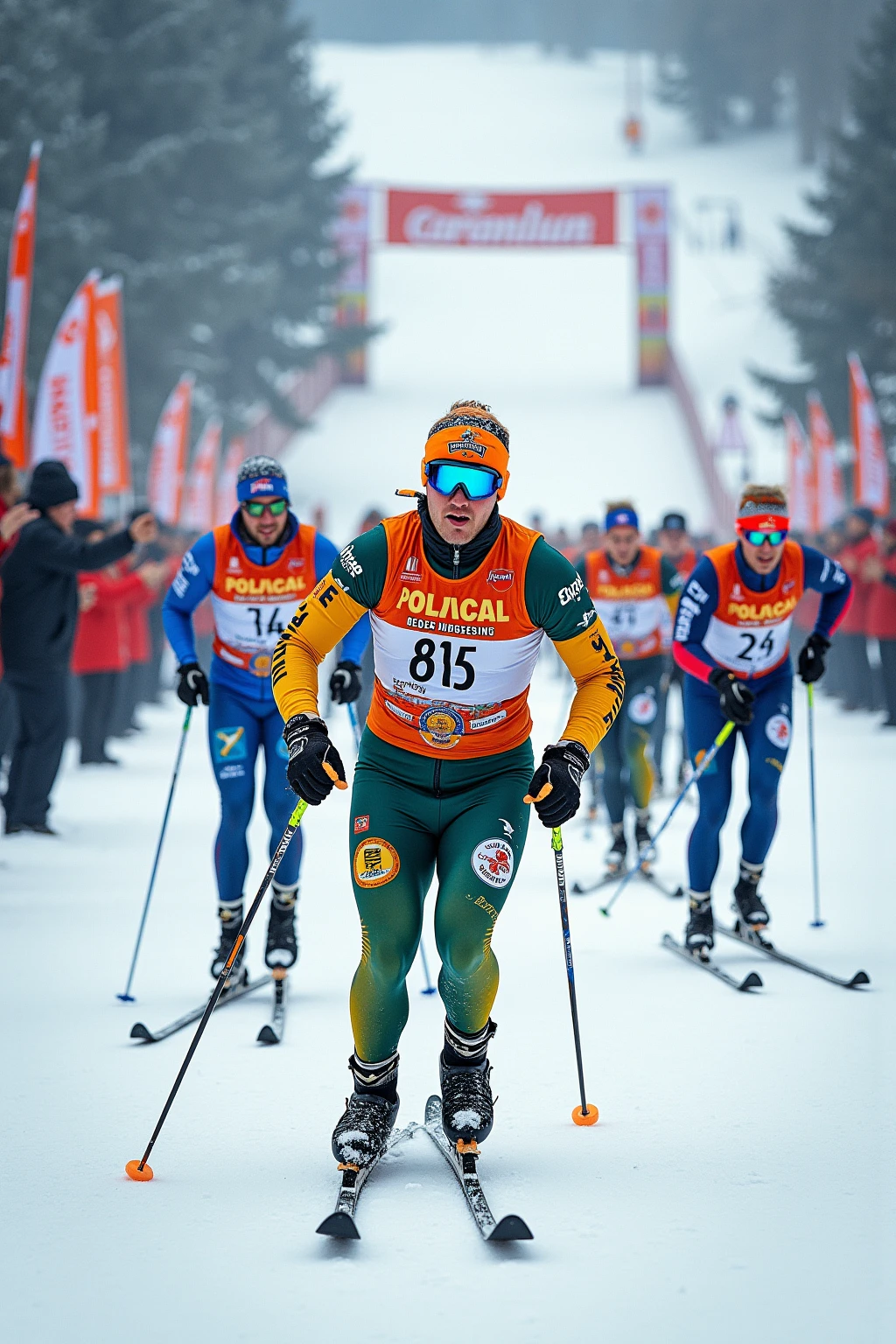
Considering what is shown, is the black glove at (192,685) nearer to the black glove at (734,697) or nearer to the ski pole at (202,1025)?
the ski pole at (202,1025)

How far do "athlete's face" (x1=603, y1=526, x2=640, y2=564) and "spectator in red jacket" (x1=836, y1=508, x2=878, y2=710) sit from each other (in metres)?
6.43

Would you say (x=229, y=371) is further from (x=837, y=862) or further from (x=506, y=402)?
(x=837, y=862)

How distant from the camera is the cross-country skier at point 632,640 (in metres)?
9.09

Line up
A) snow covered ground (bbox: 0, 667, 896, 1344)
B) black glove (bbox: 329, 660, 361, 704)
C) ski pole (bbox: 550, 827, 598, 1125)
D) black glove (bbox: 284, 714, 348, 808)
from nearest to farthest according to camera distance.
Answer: snow covered ground (bbox: 0, 667, 896, 1344)
black glove (bbox: 284, 714, 348, 808)
ski pole (bbox: 550, 827, 598, 1125)
black glove (bbox: 329, 660, 361, 704)

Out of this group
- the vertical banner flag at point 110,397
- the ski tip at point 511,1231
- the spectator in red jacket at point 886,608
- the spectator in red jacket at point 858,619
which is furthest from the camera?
the spectator in red jacket at point 858,619

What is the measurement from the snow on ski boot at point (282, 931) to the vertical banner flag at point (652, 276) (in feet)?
132

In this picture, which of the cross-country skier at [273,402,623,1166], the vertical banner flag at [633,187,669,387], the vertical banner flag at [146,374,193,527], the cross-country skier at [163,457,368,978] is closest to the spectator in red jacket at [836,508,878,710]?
the vertical banner flag at [146,374,193,527]

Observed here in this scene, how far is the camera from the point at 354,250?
45250 mm

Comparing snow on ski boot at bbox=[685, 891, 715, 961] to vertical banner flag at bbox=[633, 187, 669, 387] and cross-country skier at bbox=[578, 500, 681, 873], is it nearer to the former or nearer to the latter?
cross-country skier at bbox=[578, 500, 681, 873]

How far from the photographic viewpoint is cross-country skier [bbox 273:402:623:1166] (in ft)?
13.5

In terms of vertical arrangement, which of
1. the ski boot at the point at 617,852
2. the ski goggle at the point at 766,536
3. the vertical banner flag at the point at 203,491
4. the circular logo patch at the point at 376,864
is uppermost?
the vertical banner flag at the point at 203,491

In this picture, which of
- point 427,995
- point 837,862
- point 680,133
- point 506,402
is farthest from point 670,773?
point 680,133

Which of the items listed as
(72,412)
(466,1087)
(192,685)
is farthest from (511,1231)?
(72,412)

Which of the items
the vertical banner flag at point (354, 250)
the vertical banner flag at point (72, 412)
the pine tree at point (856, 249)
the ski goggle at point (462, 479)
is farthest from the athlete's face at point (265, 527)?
the vertical banner flag at point (354, 250)
